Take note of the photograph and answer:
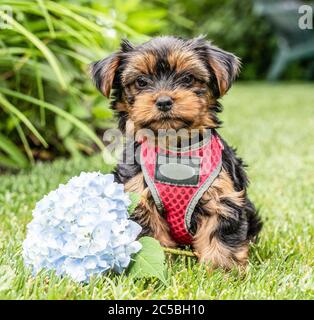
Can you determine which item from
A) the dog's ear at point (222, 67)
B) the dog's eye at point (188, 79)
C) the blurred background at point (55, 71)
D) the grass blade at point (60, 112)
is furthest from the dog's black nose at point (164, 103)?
the grass blade at point (60, 112)

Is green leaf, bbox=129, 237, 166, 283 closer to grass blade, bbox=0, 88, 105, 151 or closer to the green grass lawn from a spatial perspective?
the green grass lawn

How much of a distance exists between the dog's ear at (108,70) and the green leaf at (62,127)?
7.67ft

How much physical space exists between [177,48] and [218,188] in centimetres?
74

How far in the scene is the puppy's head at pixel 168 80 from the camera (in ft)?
9.98

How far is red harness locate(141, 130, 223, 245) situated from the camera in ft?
10.3

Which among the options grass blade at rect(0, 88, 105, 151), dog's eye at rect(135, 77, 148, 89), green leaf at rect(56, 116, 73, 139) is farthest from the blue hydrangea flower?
green leaf at rect(56, 116, 73, 139)

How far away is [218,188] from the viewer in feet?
10.4

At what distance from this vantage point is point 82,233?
2824mm

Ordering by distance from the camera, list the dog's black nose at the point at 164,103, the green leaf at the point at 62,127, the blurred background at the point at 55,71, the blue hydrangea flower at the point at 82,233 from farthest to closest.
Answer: the green leaf at the point at 62,127, the blurred background at the point at 55,71, the dog's black nose at the point at 164,103, the blue hydrangea flower at the point at 82,233

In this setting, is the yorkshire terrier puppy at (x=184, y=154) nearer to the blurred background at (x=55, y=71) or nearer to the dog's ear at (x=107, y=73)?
the dog's ear at (x=107, y=73)

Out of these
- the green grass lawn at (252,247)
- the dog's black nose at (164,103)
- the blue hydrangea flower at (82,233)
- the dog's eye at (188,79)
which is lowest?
the green grass lawn at (252,247)

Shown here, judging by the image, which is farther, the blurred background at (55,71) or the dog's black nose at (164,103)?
the blurred background at (55,71)
